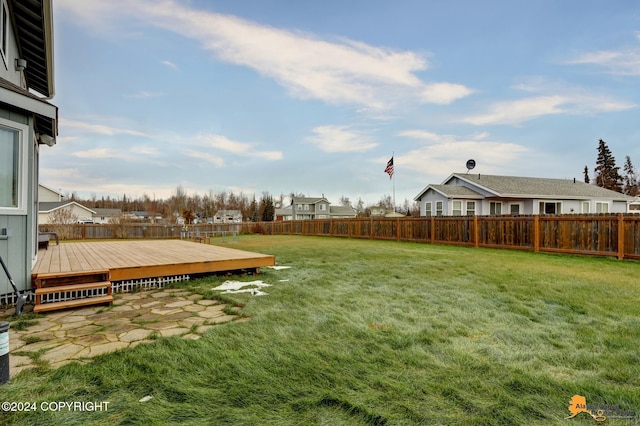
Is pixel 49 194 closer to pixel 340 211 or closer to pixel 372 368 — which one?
pixel 340 211

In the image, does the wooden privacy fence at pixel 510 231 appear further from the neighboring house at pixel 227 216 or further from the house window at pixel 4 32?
the neighboring house at pixel 227 216

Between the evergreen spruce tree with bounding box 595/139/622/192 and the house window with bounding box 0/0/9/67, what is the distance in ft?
175

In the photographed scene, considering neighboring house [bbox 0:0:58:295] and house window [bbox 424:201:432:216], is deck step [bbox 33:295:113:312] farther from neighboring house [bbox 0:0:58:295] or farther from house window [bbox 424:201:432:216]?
house window [bbox 424:201:432:216]

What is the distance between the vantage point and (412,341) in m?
2.72

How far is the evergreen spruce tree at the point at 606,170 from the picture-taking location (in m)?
39.5

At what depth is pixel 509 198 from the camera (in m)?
18.2

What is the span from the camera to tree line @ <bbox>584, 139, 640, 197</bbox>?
39.4m

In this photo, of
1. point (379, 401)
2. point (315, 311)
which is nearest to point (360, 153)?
point (315, 311)

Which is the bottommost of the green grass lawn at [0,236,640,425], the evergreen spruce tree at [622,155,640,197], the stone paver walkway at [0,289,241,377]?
the stone paver walkway at [0,289,241,377]

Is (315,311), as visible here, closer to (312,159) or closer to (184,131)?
(184,131)

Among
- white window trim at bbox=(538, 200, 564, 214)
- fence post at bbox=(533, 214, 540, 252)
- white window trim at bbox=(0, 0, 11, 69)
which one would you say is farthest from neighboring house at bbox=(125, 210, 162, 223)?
white window trim at bbox=(538, 200, 564, 214)

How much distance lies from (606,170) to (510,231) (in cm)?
4202

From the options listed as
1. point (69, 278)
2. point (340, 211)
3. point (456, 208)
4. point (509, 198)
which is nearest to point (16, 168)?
point (69, 278)

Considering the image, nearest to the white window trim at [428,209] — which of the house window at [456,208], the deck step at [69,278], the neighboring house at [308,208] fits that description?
the house window at [456,208]
